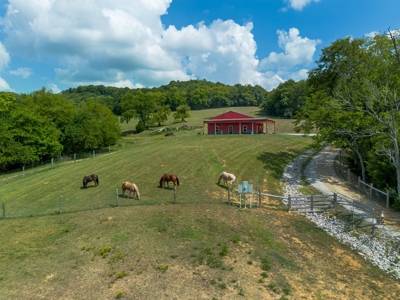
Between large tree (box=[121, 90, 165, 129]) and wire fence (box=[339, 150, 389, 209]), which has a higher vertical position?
large tree (box=[121, 90, 165, 129])

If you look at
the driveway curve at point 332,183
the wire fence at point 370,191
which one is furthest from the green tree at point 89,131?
the wire fence at point 370,191

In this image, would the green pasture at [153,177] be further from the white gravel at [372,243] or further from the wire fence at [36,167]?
the white gravel at [372,243]

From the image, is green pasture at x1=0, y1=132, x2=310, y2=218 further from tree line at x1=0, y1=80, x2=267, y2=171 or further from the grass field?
tree line at x1=0, y1=80, x2=267, y2=171

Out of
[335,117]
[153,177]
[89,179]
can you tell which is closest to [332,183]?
[335,117]

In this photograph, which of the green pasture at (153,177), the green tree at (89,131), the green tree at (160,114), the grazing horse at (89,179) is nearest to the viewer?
the green pasture at (153,177)

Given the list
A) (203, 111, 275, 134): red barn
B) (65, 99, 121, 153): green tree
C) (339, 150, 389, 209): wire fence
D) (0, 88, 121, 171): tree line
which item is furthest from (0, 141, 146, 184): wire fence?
(339, 150, 389, 209): wire fence

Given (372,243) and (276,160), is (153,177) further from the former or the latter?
(372,243)
